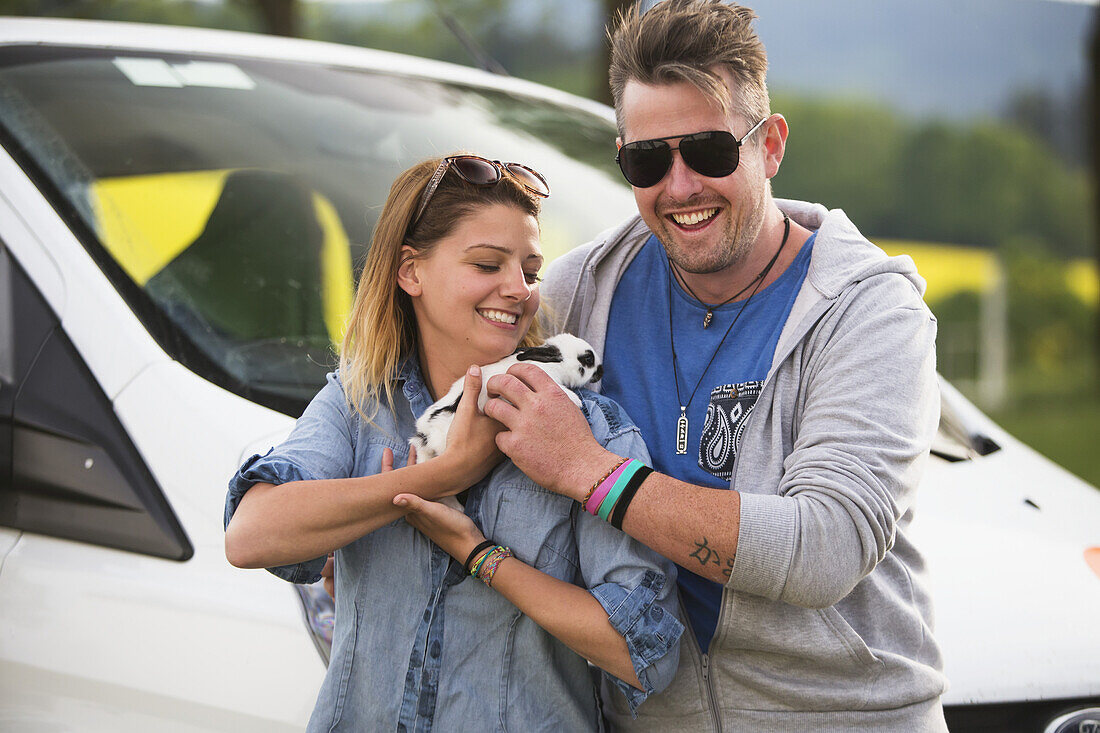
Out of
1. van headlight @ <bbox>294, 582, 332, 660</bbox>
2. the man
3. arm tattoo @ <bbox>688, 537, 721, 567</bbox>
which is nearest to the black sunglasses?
the man

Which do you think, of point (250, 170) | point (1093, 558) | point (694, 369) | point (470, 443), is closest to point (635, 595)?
point (470, 443)

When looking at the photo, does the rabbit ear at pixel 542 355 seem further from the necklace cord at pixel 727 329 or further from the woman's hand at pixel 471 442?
the necklace cord at pixel 727 329

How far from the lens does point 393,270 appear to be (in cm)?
197

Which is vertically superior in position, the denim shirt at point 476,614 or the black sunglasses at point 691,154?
the black sunglasses at point 691,154

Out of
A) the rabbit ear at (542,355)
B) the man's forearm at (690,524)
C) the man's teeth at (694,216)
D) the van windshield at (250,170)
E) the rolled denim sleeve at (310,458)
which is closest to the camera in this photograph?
the man's forearm at (690,524)

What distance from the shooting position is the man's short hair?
1931 millimetres

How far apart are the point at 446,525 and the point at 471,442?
0.14m

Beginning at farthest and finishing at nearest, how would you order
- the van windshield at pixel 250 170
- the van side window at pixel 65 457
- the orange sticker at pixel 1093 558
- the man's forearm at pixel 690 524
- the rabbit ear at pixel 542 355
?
the van windshield at pixel 250 170 → the orange sticker at pixel 1093 558 → the van side window at pixel 65 457 → the rabbit ear at pixel 542 355 → the man's forearm at pixel 690 524

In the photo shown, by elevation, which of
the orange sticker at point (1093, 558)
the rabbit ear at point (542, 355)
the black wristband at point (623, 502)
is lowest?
the orange sticker at point (1093, 558)

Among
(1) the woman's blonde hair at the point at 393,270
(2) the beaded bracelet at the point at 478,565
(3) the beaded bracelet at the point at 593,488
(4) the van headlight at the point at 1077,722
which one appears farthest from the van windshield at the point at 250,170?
(4) the van headlight at the point at 1077,722

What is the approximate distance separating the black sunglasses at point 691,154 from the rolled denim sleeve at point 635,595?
517mm

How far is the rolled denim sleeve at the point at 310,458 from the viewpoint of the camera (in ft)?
5.71

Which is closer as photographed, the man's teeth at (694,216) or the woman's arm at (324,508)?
the woman's arm at (324,508)

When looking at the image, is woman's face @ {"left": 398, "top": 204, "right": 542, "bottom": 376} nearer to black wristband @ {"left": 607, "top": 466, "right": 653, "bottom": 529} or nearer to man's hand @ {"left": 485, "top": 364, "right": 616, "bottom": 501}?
man's hand @ {"left": 485, "top": 364, "right": 616, "bottom": 501}
